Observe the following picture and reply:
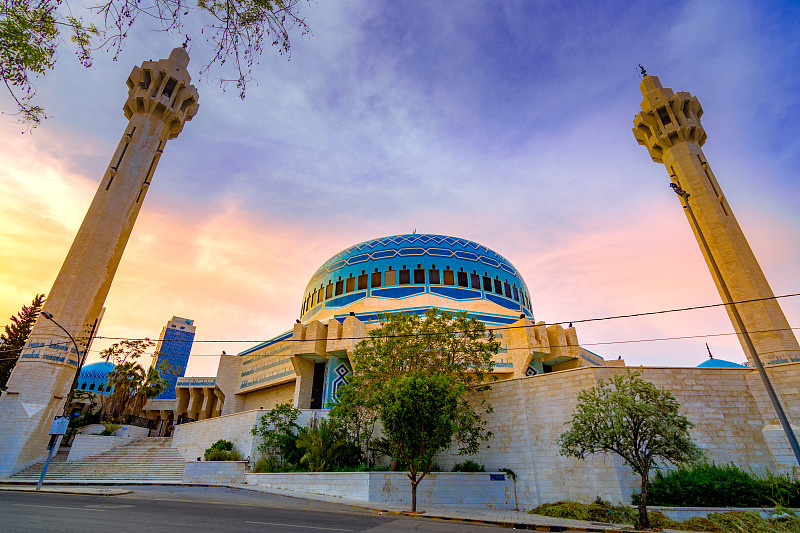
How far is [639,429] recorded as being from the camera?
38.1 feet

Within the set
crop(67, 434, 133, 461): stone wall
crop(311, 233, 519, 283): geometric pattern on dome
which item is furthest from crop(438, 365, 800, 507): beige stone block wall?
crop(67, 434, 133, 461): stone wall

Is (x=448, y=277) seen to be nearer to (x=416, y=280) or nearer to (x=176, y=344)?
(x=416, y=280)

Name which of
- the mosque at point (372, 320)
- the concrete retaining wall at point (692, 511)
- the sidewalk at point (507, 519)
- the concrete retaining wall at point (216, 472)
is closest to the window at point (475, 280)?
the mosque at point (372, 320)

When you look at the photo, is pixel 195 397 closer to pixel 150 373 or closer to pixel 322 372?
pixel 150 373

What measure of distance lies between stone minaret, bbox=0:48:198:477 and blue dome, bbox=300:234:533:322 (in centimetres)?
1485

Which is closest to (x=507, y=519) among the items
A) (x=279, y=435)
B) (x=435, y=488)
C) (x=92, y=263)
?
(x=435, y=488)

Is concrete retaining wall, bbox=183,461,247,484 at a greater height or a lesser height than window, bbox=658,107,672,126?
lesser

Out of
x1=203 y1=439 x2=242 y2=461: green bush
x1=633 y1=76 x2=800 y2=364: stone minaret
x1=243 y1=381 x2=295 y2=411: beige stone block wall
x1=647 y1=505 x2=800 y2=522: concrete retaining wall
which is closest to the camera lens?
x1=647 y1=505 x2=800 y2=522: concrete retaining wall

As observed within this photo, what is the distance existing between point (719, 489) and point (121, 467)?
27.7m

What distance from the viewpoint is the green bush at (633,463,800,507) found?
11.7 m

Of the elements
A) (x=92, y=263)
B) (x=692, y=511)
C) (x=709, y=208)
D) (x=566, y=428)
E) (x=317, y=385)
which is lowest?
(x=692, y=511)

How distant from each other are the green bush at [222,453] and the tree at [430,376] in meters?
7.77

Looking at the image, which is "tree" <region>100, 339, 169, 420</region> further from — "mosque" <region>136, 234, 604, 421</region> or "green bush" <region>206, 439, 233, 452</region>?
"green bush" <region>206, 439, 233, 452</region>

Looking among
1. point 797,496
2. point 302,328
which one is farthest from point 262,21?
point 302,328
